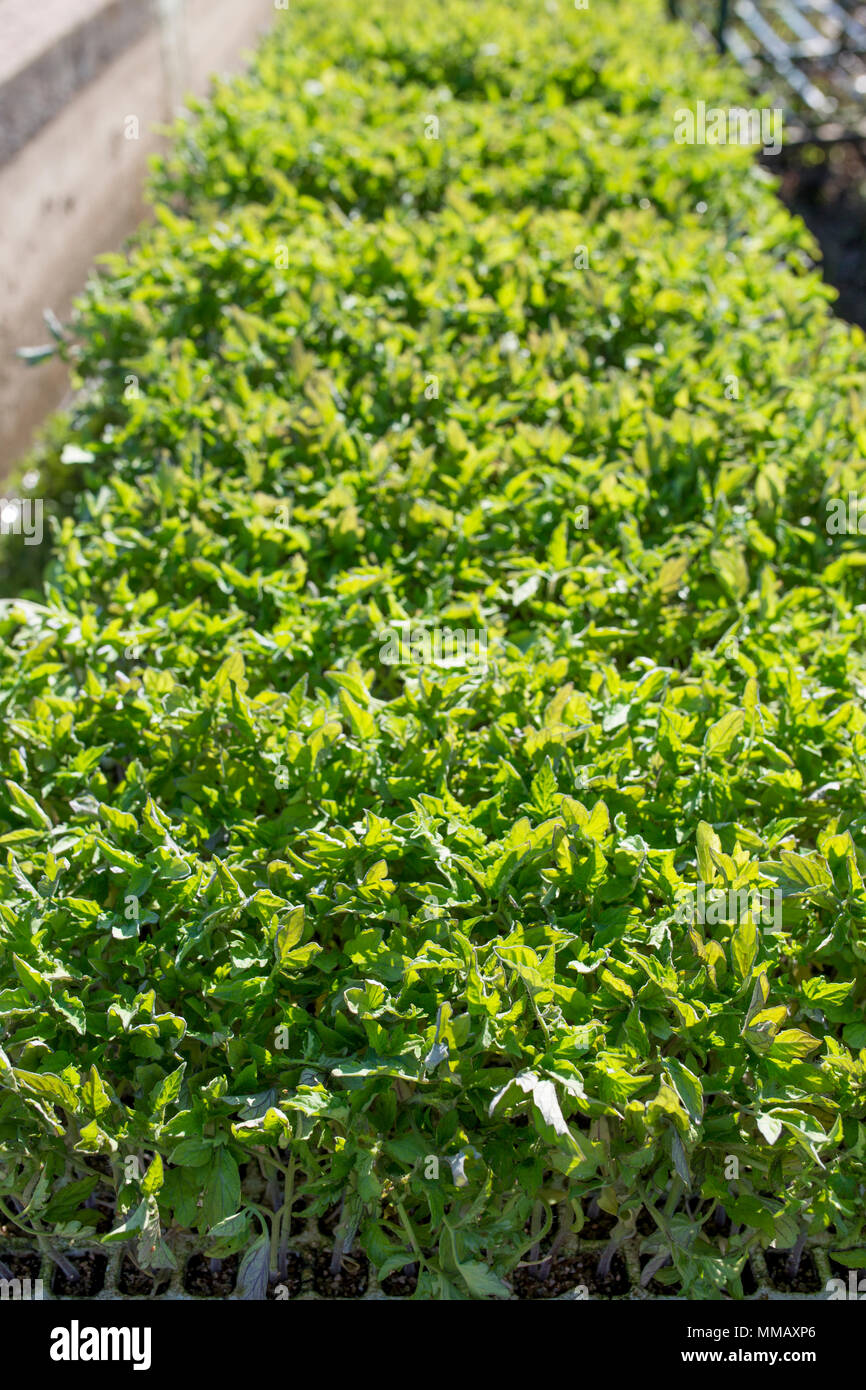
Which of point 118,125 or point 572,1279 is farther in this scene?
point 118,125

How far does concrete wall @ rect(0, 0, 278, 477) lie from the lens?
4551 mm

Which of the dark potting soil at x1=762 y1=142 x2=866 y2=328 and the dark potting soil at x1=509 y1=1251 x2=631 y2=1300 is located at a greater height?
the dark potting soil at x1=762 y1=142 x2=866 y2=328

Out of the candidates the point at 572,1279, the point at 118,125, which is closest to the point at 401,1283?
the point at 572,1279

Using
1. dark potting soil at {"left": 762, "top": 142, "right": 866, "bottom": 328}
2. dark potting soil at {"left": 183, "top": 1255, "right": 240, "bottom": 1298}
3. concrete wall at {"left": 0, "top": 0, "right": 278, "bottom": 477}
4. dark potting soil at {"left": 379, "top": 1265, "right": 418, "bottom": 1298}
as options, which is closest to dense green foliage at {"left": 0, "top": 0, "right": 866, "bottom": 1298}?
dark potting soil at {"left": 183, "top": 1255, "right": 240, "bottom": 1298}

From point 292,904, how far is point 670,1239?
33.5 inches

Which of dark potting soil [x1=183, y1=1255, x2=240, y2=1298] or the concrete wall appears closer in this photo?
dark potting soil [x1=183, y1=1255, x2=240, y2=1298]

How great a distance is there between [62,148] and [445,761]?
3.74 m

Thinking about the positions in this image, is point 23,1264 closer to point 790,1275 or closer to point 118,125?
point 790,1275

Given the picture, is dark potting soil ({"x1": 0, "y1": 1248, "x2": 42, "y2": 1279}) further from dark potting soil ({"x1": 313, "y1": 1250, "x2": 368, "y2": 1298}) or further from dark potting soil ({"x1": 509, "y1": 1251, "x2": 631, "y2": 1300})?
dark potting soil ({"x1": 509, "y1": 1251, "x2": 631, "y2": 1300})

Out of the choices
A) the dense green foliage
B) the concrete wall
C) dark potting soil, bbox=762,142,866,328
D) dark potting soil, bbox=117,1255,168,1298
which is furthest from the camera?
dark potting soil, bbox=762,142,866,328

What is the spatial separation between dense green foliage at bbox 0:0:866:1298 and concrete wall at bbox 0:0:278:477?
803 millimetres

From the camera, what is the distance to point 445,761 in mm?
2395

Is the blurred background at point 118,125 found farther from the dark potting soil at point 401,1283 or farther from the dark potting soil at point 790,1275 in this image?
the dark potting soil at point 790,1275

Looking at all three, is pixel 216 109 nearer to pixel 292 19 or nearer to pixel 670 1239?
pixel 292 19
